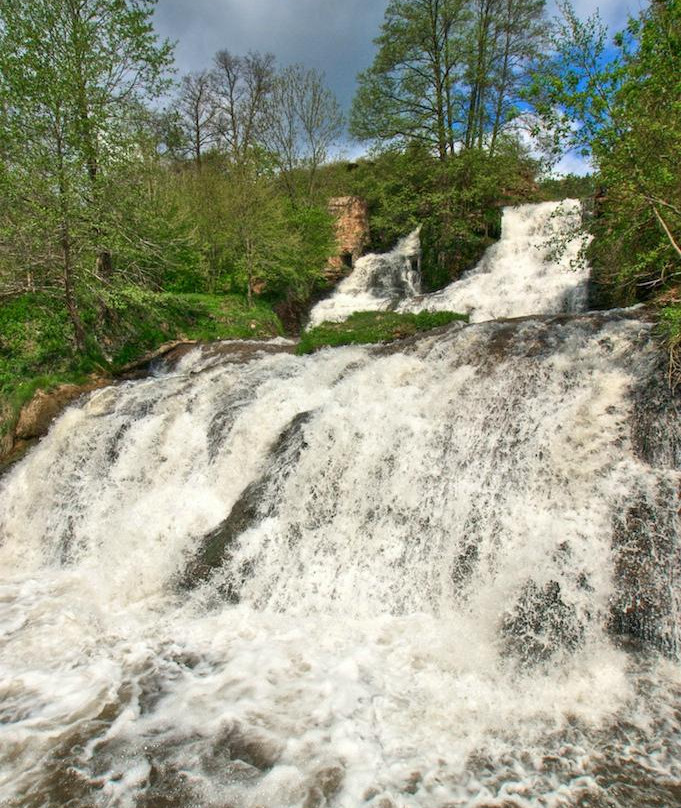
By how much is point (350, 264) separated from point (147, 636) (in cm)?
2003

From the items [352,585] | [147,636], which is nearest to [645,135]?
[352,585]

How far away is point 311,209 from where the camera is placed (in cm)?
2138

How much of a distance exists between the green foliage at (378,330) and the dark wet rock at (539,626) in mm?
7620

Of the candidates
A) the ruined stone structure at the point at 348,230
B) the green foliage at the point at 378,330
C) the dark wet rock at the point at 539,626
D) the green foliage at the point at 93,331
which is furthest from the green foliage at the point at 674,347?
the ruined stone structure at the point at 348,230

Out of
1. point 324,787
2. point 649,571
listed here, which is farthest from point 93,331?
point 649,571

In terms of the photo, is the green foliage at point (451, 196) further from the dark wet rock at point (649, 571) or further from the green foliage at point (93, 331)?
the dark wet rock at point (649, 571)

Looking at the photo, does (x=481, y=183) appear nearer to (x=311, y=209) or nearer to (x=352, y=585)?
(x=311, y=209)

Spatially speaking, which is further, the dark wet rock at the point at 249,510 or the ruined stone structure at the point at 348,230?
the ruined stone structure at the point at 348,230

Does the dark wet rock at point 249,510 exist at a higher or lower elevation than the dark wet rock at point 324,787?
higher

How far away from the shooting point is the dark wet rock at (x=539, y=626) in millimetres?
4668

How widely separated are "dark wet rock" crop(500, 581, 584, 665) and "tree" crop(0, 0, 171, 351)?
37.6 ft

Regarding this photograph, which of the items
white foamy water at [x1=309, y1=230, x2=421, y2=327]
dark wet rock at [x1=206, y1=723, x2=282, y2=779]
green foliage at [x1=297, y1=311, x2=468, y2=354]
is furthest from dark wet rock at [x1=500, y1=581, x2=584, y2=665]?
white foamy water at [x1=309, y1=230, x2=421, y2=327]

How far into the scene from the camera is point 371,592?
5.97 m

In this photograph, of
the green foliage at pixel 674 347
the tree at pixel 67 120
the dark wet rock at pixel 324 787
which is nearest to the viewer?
the dark wet rock at pixel 324 787
